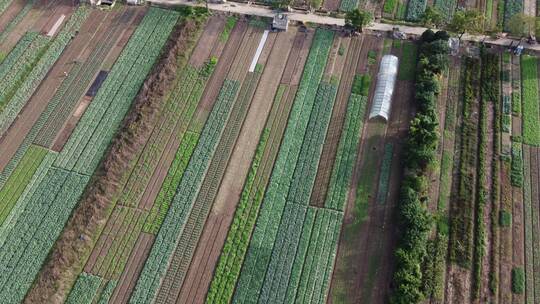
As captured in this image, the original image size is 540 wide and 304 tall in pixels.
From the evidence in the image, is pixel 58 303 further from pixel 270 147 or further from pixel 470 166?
pixel 470 166

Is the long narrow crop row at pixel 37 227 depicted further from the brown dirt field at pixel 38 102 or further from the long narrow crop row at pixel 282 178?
the long narrow crop row at pixel 282 178

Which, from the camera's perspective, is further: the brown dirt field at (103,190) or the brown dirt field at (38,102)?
the brown dirt field at (38,102)

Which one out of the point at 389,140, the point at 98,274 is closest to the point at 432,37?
the point at 389,140

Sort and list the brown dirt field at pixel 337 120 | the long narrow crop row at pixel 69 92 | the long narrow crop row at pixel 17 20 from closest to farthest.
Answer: the brown dirt field at pixel 337 120 < the long narrow crop row at pixel 69 92 < the long narrow crop row at pixel 17 20

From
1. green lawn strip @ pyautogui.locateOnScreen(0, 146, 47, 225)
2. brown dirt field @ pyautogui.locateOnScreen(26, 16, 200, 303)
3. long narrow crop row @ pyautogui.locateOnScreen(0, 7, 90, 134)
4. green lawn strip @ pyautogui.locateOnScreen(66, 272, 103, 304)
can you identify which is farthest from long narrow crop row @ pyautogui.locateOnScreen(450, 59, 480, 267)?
long narrow crop row @ pyautogui.locateOnScreen(0, 7, 90, 134)

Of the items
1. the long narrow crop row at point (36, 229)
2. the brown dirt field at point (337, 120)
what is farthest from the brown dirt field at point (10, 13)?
the brown dirt field at point (337, 120)

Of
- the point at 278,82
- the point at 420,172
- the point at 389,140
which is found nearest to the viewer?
the point at 420,172

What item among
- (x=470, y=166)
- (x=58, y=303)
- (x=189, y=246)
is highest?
(x=470, y=166)
